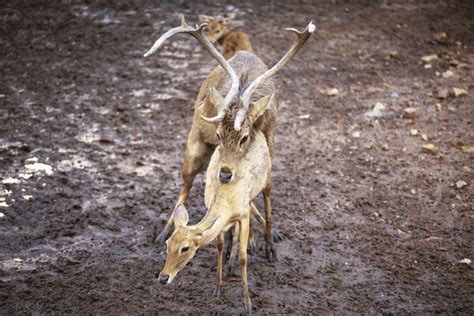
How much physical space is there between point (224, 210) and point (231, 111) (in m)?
0.89

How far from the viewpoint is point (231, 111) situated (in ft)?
19.5

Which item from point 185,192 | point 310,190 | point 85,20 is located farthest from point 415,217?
point 85,20

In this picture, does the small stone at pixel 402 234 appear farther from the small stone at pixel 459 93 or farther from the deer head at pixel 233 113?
the small stone at pixel 459 93

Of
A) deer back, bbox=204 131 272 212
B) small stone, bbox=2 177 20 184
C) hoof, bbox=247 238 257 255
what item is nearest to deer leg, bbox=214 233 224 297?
deer back, bbox=204 131 272 212

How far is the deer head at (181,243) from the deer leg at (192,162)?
5.08ft

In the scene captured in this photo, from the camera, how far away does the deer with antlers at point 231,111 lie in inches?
231

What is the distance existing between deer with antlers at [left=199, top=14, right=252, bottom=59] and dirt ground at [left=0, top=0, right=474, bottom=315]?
0.43m

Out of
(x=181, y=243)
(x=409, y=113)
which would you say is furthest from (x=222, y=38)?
(x=181, y=243)

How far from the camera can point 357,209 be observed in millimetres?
7547

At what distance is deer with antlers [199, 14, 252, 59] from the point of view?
374 inches

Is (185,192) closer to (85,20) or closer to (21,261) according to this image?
(21,261)

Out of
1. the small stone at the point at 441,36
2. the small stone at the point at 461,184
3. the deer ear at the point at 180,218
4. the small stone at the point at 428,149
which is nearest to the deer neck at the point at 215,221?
the deer ear at the point at 180,218

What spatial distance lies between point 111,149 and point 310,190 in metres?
2.42

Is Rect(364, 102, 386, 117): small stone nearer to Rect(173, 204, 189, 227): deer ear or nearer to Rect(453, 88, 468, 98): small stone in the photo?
Rect(453, 88, 468, 98): small stone
